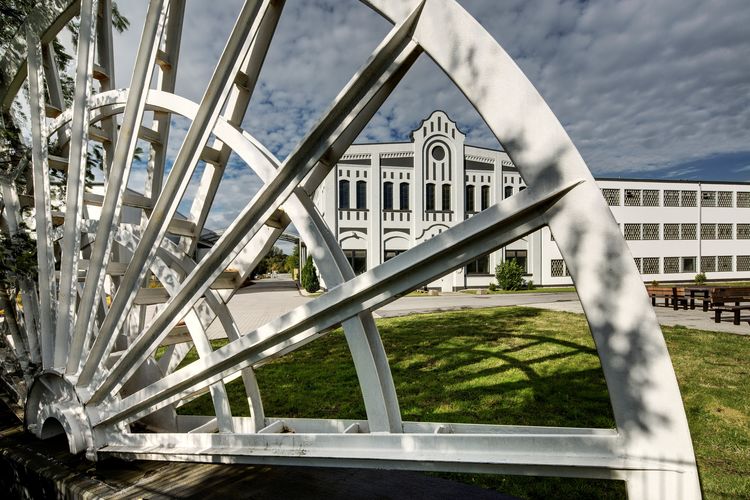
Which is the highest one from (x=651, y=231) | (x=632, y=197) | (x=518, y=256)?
(x=632, y=197)

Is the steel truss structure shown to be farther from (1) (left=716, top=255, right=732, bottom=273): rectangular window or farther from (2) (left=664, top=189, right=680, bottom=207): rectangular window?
(1) (left=716, top=255, right=732, bottom=273): rectangular window

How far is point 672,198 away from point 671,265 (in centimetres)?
547

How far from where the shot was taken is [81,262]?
426cm

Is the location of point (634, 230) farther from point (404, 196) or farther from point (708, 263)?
point (404, 196)

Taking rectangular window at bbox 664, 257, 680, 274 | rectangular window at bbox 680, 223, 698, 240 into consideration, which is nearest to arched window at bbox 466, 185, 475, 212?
rectangular window at bbox 664, 257, 680, 274

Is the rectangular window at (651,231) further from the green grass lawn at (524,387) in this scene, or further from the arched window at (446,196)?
the green grass lawn at (524,387)

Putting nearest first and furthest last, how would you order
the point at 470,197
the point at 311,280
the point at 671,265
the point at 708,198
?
the point at 311,280, the point at 470,197, the point at 671,265, the point at 708,198

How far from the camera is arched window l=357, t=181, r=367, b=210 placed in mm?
26938

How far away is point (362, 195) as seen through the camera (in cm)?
2700

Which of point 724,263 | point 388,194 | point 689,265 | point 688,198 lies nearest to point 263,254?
point 388,194

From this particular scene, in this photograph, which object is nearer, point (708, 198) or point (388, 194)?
point (388, 194)

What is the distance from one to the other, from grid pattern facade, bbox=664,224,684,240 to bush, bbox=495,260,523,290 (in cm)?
Result: 1441

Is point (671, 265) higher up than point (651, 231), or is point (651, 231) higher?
point (651, 231)

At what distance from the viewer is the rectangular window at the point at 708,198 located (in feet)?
106
